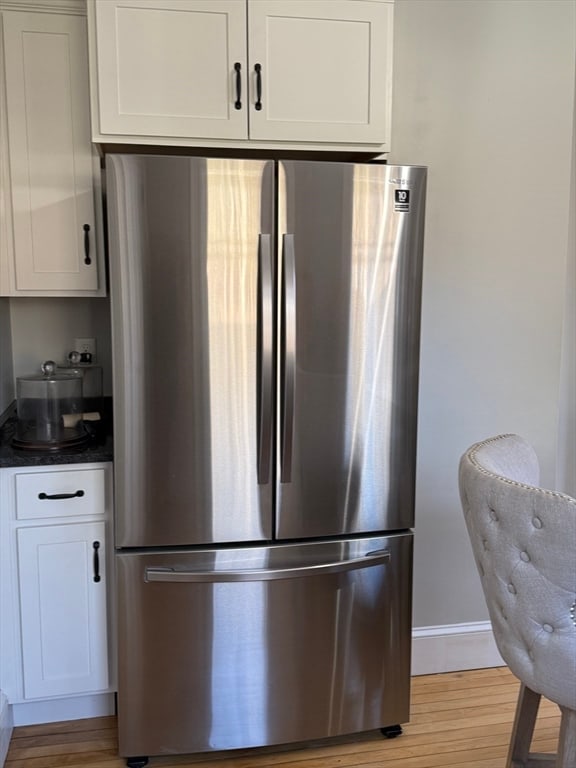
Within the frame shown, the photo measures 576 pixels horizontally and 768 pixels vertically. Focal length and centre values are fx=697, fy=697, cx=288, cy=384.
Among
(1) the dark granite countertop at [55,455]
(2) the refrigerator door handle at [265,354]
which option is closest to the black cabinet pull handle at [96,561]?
(1) the dark granite countertop at [55,455]

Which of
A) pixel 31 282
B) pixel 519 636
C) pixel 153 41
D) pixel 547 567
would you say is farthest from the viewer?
pixel 31 282

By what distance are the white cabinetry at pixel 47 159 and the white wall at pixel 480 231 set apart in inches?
42.7

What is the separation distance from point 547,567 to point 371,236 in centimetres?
109

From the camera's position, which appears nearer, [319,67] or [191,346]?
[191,346]

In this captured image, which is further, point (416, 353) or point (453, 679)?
point (453, 679)

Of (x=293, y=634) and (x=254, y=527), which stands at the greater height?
(x=254, y=527)

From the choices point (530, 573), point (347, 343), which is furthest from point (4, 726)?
point (530, 573)

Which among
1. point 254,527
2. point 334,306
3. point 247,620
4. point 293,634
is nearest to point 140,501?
point 254,527

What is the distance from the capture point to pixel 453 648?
2.74 meters

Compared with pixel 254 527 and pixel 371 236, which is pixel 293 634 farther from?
pixel 371 236

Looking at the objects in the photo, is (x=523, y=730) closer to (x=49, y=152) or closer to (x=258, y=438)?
(x=258, y=438)

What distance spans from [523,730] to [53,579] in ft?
4.74

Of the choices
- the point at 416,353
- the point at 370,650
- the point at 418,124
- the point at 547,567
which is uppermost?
the point at 418,124

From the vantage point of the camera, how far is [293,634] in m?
2.15
